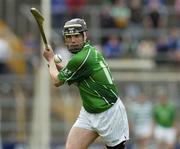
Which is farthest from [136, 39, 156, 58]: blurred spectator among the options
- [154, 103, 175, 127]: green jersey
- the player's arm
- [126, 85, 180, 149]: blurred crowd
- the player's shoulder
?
the player's shoulder

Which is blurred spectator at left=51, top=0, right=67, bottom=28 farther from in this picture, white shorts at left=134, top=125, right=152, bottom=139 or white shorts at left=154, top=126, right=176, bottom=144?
white shorts at left=154, top=126, right=176, bottom=144

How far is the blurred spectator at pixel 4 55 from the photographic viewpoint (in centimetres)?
2052

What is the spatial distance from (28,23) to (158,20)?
337cm

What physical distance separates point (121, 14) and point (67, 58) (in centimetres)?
275

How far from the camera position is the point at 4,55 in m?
20.6

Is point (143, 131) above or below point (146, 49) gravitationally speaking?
below

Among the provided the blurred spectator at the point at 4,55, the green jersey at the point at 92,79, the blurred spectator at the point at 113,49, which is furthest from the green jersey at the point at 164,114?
the green jersey at the point at 92,79

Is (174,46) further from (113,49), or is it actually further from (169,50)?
(113,49)

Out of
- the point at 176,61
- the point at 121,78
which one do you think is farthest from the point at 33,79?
the point at 176,61

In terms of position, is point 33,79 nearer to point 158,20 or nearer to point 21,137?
point 21,137

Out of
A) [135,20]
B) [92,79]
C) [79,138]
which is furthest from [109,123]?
[135,20]

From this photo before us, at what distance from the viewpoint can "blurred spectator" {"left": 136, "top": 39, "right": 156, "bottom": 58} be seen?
70.7 feet

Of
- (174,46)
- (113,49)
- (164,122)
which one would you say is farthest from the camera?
(174,46)

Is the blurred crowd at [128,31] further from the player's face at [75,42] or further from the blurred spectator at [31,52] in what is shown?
the player's face at [75,42]
